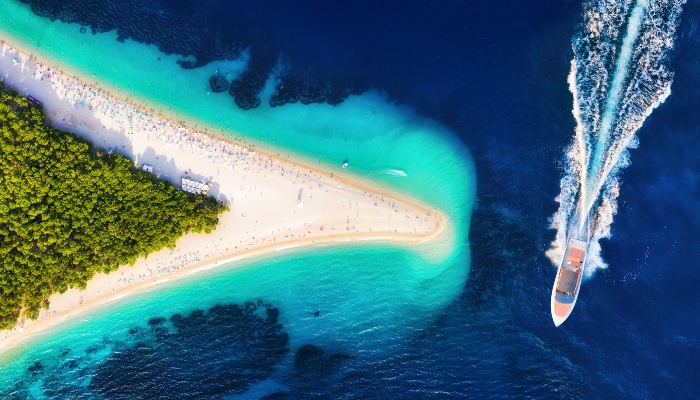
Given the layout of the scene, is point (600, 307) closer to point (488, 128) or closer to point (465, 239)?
point (465, 239)

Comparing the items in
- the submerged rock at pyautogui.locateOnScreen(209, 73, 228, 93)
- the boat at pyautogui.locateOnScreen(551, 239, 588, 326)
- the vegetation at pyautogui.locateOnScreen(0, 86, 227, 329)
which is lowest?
the boat at pyautogui.locateOnScreen(551, 239, 588, 326)

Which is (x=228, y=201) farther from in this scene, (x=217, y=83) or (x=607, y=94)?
(x=607, y=94)

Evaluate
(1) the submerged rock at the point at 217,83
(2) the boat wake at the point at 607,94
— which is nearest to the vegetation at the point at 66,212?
(1) the submerged rock at the point at 217,83

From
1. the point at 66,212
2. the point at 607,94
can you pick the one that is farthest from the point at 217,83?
the point at 607,94

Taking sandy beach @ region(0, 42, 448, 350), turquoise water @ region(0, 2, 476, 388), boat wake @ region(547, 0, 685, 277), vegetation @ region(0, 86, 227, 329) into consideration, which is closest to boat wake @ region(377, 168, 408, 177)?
turquoise water @ region(0, 2, 476, 388)

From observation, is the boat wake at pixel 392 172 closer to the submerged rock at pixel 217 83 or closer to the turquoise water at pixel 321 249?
the turquoise water at pixel 321 249

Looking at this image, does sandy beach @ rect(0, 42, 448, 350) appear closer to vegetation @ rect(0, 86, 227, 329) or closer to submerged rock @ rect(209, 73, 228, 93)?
vegetation @ rect(0, 86, 227, 329)

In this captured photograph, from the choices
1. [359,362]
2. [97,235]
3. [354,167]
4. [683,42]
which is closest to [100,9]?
[97,235]
